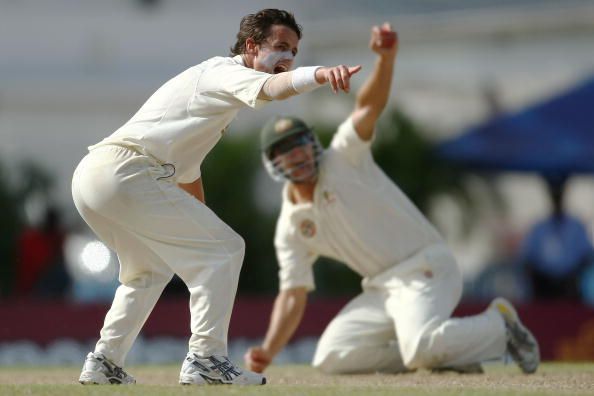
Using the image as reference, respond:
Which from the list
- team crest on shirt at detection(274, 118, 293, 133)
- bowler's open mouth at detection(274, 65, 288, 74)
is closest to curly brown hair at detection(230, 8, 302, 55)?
bowler's open mouth at detection(274, 65, 288, 74)

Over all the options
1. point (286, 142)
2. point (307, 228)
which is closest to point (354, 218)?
point (307, 228)

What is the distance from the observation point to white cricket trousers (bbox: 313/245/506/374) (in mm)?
8102

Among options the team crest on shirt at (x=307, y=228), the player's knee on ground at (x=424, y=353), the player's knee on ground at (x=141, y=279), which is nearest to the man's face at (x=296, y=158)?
the team crest on shirt at (x=307, y=228)

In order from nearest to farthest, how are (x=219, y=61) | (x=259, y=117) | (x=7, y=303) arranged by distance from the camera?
1. (x=219, y=61)
2. (x=7, y=303)
3. (x=259, y=117)

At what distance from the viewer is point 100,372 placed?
683 centimetres

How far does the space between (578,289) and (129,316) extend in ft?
24.3

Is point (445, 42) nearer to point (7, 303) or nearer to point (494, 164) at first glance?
point (494, 164)

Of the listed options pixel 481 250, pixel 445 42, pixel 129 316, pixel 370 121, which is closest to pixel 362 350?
pixel 370 121

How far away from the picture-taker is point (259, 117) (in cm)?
1998

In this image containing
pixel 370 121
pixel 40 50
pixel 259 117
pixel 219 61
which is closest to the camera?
pixel 219 61

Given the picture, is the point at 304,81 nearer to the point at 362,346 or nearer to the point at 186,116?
the point at 186,116

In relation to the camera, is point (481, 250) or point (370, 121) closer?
point (370, 121)

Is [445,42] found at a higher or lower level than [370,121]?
lower

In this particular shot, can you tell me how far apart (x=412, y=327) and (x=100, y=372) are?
6.96 ft
